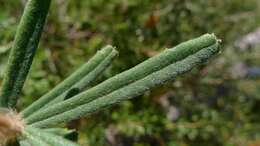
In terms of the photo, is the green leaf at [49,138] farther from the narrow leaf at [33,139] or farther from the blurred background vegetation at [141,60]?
the blurred background vegetation at [141,60]

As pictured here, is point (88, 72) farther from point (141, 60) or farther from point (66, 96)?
point (141, 60)

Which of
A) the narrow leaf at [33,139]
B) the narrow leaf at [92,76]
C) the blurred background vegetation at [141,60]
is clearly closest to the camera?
the narrow leaf at [33,139]

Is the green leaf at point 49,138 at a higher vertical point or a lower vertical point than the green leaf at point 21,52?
lower

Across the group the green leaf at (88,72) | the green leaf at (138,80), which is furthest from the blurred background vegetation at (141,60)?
the green leaf at (138,80)

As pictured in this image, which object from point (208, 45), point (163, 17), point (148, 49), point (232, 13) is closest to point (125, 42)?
point (148, 49)

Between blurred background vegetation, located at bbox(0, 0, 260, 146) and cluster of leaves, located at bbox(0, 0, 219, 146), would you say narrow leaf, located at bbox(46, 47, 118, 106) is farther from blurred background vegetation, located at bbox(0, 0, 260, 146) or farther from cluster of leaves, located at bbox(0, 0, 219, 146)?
blurred background vegetation, located at bbox(0, 0, 260, 146)

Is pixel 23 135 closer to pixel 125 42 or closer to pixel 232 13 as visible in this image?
pixel 125 42

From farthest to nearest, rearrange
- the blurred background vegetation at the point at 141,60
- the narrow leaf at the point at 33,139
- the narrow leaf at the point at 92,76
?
the blurred background vegetation at the point at 141,60, the narrow leaf at the point at 92,76, the narrow leaf at the point at 33,139
